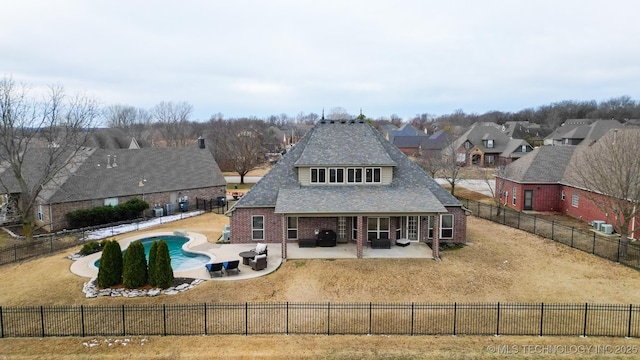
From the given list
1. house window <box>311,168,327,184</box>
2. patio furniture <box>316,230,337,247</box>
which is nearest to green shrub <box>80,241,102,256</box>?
patio furniture <box>316,230,337,247</box>

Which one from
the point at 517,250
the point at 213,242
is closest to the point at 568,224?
the point at 517,250

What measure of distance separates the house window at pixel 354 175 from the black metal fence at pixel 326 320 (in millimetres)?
11130

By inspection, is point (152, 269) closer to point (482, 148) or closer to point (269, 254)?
point (269, 254)

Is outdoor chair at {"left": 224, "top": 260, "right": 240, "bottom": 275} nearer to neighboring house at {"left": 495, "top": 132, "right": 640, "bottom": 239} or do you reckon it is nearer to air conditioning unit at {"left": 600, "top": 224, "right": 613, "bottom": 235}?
air conditioning unit at {"left": 600, "top": 224, "right": 613, "bottom": 235}

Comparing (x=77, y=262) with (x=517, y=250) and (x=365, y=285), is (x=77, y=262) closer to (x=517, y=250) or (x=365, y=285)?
(x=365, y=285)

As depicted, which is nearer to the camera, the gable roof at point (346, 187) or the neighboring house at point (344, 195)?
the gable roof at point (346, 187)

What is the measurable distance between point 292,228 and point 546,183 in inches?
970

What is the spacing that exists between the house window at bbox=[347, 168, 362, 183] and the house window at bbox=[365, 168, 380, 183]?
461 millimetres

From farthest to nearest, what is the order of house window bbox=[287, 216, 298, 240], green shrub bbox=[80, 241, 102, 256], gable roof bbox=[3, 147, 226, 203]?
1. gable roof bbox=[3, 147, 226, 203]
2. house window bbox=[287, 216, 298, 240]
3. green shrub bbox=[80, 241, 102, 256]

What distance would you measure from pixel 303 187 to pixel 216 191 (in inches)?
701

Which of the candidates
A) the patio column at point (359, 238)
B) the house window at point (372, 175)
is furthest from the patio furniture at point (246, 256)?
the house window at point (372, 175)

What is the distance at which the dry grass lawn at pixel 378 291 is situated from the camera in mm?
13336

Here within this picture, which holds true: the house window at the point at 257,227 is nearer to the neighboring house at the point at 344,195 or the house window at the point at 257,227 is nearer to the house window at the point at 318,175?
the neighboring house at the point at 344,195

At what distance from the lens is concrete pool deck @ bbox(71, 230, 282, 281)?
2045cm
